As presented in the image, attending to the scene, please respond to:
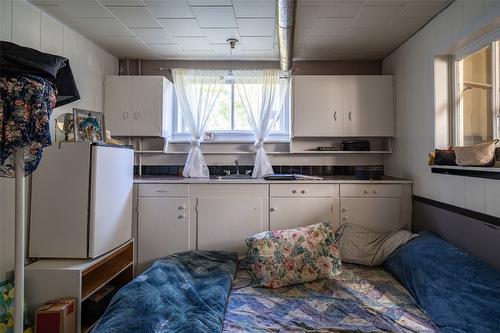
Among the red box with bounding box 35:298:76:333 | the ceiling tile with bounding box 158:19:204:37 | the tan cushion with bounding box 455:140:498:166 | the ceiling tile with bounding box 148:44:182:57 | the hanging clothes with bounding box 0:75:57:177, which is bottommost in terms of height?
the red box with bounding box 35:298:76:333

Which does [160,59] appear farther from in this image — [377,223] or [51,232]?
[377,223]

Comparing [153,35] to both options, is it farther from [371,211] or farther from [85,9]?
[371,211]

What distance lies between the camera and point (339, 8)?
90.3 inches

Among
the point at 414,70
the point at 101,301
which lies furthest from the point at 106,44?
the point at 414,70

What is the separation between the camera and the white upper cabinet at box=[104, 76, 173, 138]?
3.23 m

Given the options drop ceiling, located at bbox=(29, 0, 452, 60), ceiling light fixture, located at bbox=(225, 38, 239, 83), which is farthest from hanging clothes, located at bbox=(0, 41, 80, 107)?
ceiling light fixture, located at bbox=(225, 38, 239, 83)

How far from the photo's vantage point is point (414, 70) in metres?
2.77

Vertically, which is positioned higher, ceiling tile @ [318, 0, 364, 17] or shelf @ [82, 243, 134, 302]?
ceiling tile @ [318, 0, 364, 17]

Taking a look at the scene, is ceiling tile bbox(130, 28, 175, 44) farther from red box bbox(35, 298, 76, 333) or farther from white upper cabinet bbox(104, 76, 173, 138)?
red box bbox(35, 298, 76, 333)

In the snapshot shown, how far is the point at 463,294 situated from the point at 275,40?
2.57 m

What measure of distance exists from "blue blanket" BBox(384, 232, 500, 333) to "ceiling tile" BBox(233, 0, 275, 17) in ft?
7.20

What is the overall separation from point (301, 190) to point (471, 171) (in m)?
1.35

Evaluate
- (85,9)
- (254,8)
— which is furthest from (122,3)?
(254,8)

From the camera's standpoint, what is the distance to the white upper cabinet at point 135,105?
323cm
